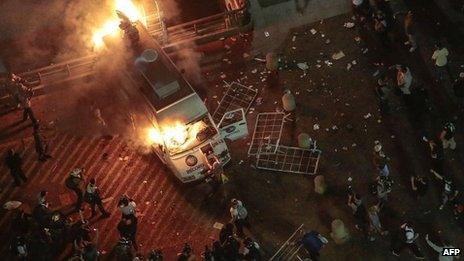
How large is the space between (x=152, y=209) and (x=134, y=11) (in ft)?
23.4

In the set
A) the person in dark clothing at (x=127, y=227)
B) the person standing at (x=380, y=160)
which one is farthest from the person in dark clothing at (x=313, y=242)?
the person in dark clothing at (x=127, y=227)

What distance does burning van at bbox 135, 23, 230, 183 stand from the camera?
567 inches

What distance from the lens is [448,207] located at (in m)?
13.9

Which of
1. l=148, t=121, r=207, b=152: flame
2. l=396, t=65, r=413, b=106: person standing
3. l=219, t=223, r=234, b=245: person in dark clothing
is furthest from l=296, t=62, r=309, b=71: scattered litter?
l=219, t=223, r=234, b=245: person in dark clothing

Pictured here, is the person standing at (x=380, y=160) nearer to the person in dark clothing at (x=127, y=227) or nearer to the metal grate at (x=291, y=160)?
the metal grate at (x=291, y=160)

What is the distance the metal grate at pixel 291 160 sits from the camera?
15344 mm

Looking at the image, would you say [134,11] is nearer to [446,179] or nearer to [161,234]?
[161,234]

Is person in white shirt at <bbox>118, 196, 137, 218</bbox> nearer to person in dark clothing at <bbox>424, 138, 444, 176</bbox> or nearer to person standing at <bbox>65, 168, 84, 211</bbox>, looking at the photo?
person standing at <bbox>65, 168, 84, 211</bbox>

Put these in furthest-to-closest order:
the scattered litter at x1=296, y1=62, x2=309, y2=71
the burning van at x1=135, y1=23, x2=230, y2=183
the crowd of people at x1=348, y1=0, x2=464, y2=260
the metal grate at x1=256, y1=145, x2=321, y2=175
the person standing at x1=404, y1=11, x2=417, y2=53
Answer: the scattered litter at x1=296, y1=62, x2=309, y2=71 → the person standing at x1=404, y1=11, x2=417, y2=53 → the metal grate at x1=256, y1=145, x2=321, y2=175 → the burning van at x1=135, y1=23, x2=230, y2=183 → the crowd of people at x1=348, y1=0, x2=464, y2=260

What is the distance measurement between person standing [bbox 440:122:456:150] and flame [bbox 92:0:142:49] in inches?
396

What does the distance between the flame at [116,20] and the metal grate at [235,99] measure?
3932 millimetres

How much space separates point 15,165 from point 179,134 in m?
4.94

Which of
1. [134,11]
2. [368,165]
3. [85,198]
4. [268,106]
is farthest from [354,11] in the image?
[85,198]
